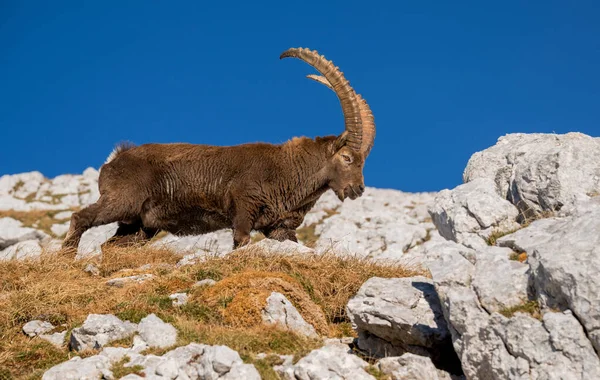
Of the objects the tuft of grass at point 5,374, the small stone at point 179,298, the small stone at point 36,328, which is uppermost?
the small stone at point 179,298

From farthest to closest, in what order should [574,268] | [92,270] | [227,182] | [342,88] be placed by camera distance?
1. [342,88]
2. [227,182]
3. [92,270]
4. [574,268]

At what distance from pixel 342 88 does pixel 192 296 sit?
671 centimetres

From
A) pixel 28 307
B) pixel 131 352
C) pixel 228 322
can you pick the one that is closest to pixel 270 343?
pixel 228 322

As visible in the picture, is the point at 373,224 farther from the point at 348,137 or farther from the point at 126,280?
the point at 126,280

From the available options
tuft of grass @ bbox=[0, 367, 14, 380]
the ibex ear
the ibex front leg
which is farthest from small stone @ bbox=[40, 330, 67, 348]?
the ibex ear

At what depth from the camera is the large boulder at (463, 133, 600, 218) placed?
31.0 feet

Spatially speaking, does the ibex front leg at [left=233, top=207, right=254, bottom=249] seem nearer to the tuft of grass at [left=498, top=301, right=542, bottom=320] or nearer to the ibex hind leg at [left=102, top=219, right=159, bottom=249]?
the ibex hind leg at [left=102, top=219, right=159, bottom=249]

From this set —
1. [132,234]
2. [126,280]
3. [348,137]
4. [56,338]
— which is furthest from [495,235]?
[132,234]

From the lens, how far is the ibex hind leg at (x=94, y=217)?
582 inches

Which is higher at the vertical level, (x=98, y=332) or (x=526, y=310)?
(x=98, y=332)

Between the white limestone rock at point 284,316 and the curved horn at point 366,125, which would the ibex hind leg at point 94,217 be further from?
the white limestone rock at point 284,316

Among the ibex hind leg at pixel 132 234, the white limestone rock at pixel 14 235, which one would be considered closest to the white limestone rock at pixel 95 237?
the ibex hind leg at pixel 132 234

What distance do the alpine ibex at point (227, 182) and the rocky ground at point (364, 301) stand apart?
1144 millimetres

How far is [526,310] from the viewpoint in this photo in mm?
6785
